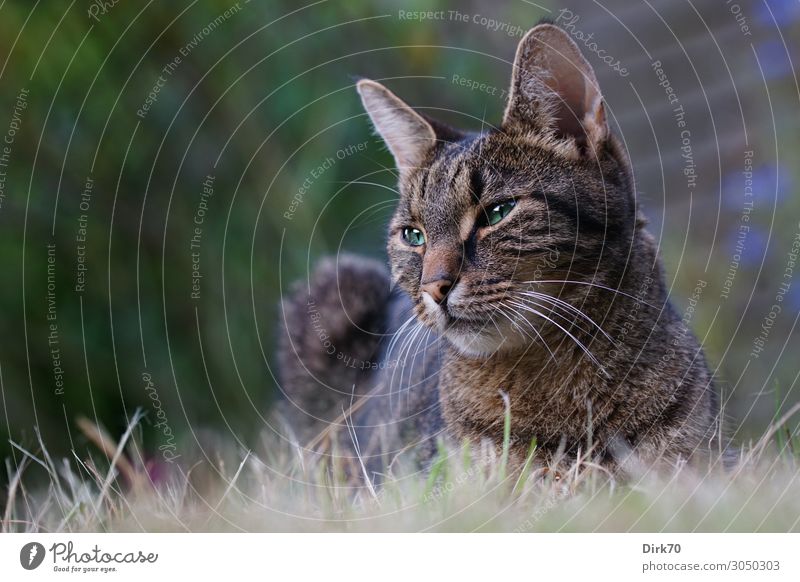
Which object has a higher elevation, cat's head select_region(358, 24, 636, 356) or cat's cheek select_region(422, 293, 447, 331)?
cat's head select_region(358, 24, 636, 356)

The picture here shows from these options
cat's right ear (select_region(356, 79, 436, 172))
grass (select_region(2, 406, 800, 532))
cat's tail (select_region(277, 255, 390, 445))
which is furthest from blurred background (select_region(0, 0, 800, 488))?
grass (select_region(2, 406, 800, 532))

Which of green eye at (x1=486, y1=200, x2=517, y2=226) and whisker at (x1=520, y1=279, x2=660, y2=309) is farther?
green eye at (x1=486, y1=200, x2=517, y2=226)

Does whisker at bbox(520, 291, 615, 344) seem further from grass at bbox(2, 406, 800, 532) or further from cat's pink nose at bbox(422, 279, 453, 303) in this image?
grass at bbox(2, 406, 800, 532)

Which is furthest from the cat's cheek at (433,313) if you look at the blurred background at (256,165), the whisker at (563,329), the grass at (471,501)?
the blurred background at (256,165)

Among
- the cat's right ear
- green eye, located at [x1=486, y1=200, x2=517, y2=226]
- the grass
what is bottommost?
the grass

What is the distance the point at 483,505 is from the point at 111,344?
3.07m

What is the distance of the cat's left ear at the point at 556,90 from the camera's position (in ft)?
8.16

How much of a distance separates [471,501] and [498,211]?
0.81 metres

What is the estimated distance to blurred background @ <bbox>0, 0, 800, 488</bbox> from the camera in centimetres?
409
